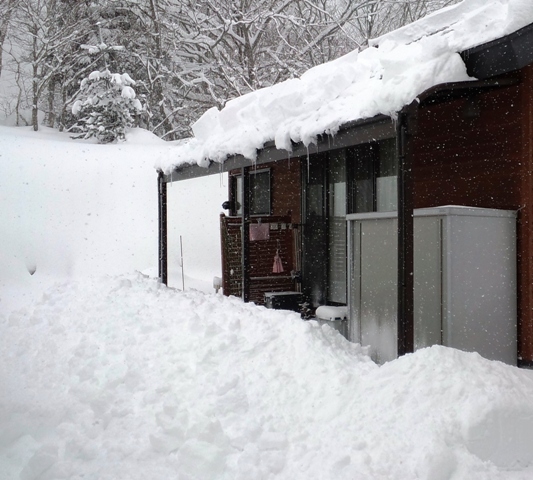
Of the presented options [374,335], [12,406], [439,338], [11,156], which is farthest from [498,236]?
[11,156]

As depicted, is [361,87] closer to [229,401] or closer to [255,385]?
[255,385]

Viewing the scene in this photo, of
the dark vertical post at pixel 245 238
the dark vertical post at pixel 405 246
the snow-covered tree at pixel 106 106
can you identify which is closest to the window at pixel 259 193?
the dark vertical post at pixel 245 238

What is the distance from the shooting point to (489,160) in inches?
228

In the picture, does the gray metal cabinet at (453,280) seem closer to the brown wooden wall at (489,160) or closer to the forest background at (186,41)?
the brown wooden wall at (489,160)

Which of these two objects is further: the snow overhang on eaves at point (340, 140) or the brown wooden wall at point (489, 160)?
the brown wooden wall at point (489, 160)

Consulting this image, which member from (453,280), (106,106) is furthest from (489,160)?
(106,106)

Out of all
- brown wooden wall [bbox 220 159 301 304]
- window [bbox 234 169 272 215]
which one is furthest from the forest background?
brown wooden wall [bbox 220 159 301 304]

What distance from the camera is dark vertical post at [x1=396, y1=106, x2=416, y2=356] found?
470 cm

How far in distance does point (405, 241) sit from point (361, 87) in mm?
2204

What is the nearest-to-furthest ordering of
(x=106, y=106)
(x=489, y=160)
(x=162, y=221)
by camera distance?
(x=489, y=160)
(x=162, y=221)
(x=106, y=106)

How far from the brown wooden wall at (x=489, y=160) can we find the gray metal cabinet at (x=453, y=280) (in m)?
0.15

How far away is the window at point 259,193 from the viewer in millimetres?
10930

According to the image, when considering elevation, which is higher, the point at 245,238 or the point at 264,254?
the point at 245,238

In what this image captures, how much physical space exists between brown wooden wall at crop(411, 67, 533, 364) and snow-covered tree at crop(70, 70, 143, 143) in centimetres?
1858
